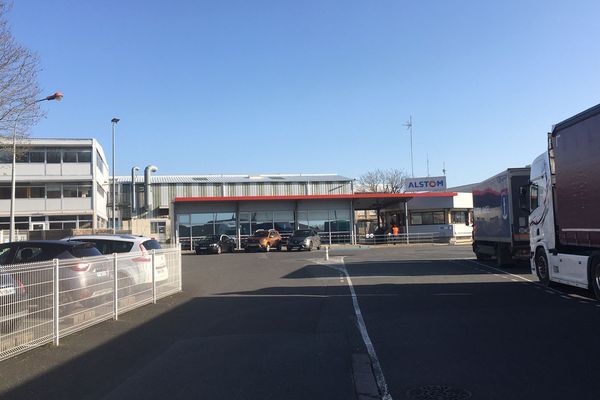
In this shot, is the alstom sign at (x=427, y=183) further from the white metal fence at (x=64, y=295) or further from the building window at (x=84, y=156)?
the white metal fence at (x=64, y=295)

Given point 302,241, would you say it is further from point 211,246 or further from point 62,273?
point 62,273

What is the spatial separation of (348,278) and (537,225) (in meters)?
6.22

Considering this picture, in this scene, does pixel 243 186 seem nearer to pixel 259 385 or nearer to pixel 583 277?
pixel 583 277

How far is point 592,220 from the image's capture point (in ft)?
38.0

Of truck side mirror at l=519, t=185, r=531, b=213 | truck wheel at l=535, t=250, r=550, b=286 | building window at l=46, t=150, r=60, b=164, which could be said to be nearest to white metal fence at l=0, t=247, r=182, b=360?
truck wheel at l=535, t=250, r=550, b=286

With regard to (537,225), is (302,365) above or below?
below

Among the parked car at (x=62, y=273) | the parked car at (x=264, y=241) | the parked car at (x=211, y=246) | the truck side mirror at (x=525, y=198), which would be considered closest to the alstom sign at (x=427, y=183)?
the parked car at (x=264, y=241)

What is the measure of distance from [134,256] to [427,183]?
4563cm

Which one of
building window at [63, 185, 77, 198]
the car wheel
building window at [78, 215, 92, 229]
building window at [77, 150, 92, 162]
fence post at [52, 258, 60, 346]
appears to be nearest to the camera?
fence post at [52, 258, 60, 346]

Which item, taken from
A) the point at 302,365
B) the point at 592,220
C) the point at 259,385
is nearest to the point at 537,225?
the point at 592,220

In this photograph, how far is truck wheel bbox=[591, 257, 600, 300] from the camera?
11.5 metres

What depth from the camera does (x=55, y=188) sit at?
1875 inches

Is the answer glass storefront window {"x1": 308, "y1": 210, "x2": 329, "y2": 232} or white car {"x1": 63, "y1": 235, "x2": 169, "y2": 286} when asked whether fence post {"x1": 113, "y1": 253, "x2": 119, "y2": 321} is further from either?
glass storefront window {"x1": 308, "y1": 210, "x2": 329, "y2": 232}

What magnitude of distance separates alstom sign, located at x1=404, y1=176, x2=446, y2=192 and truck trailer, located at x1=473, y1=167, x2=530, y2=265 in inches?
1218
